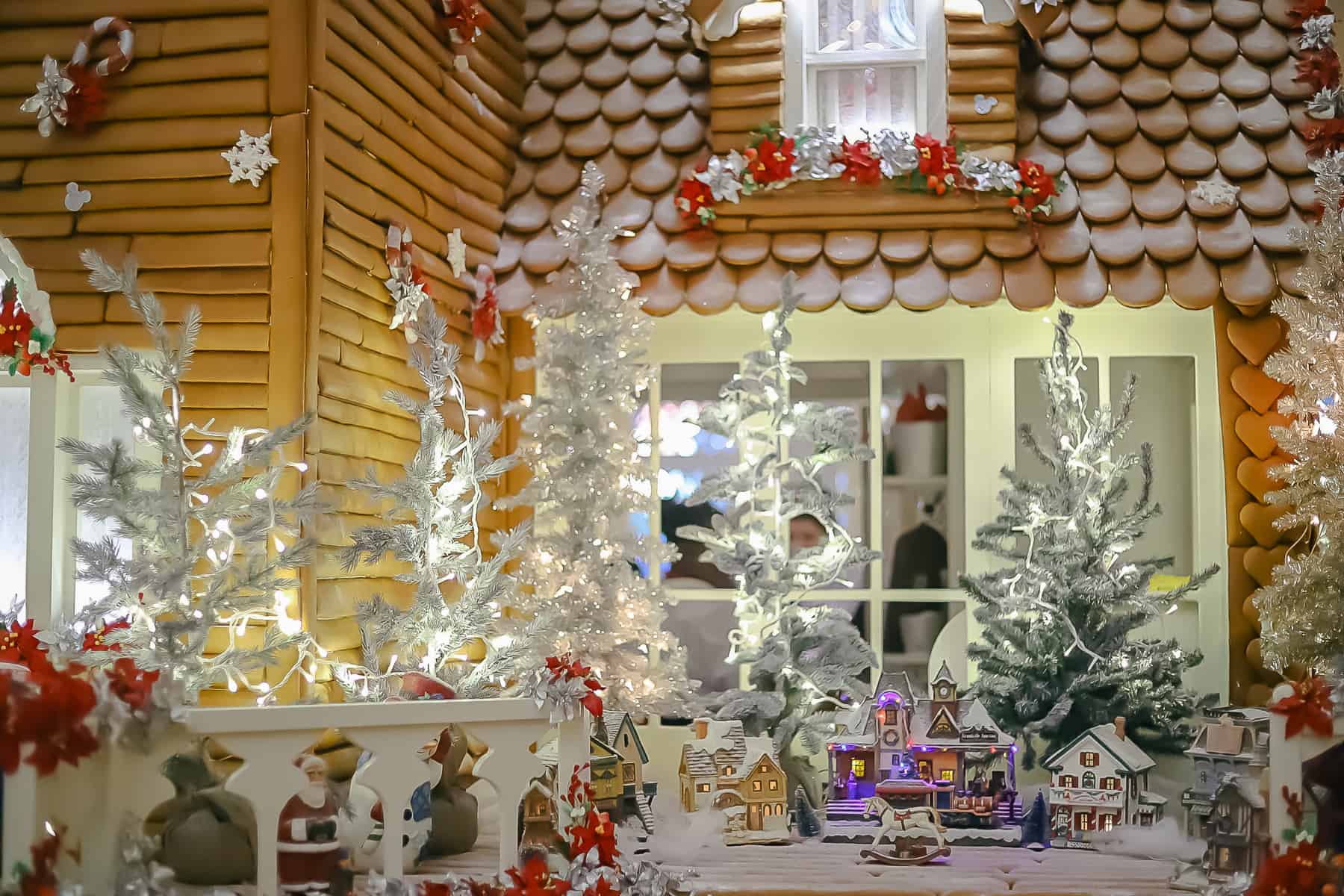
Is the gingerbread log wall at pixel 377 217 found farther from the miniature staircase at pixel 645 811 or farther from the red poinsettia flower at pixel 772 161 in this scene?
the red poinsettia flower at pixel 772 161

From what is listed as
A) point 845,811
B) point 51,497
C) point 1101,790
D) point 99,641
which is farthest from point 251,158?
point 1101,790

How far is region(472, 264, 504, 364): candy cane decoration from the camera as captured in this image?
564cm

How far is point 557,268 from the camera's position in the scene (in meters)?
5.80

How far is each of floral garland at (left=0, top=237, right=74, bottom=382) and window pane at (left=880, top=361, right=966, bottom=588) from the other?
3.65 meters

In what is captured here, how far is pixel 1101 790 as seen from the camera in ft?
14.3

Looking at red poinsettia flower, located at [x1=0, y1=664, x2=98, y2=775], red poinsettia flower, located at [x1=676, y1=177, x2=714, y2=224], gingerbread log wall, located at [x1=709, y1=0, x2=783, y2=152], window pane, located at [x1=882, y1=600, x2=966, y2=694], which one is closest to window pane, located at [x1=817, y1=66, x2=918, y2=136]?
gingerbread log wall, located at [x1=709, y1=0, x2=783, y2=152]

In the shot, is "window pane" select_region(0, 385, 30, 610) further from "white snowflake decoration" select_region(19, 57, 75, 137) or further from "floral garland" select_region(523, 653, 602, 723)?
"floral garland" select_region(523, 653, 602, 723)

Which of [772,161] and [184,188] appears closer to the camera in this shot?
[184,188]

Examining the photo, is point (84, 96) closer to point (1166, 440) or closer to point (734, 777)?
point (734, 777)

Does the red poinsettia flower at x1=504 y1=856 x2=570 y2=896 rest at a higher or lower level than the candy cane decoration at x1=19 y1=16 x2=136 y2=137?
lower

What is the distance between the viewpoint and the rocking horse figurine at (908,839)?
4141 mm

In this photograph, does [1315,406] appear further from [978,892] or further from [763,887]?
[763,887]

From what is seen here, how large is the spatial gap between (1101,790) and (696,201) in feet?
10.2

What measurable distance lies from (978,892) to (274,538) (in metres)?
2.62
